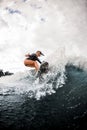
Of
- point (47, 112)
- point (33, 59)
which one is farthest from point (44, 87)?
point (47, 112)

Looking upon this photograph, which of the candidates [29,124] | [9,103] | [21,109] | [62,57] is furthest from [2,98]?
[62,57]

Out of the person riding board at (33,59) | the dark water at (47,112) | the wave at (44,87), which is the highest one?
the person riding board at (33,59)

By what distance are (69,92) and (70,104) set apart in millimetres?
3083

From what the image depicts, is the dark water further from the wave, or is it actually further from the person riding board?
the person riding board

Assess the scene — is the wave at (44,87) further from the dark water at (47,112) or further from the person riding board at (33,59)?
the person riding board at (33,59)

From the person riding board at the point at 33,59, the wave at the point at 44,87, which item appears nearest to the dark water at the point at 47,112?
the wave at the point at 44,87

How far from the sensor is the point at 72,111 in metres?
12.3

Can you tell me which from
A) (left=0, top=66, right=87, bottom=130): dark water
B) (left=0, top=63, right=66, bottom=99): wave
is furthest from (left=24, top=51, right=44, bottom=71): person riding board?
(left=0, top=66, right=87, bottom=130): dark water

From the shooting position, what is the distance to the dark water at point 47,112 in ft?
35.6

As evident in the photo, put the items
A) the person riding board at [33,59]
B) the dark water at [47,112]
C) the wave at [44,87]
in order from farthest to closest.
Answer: the person riding board at [33,59]
the wave at [44,87]
the dark water at [47,112]

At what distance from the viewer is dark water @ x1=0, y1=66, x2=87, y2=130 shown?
1085 centimetres

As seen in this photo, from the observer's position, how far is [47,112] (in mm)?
12539

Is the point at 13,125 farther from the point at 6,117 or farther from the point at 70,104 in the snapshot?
→ the point at 70,104

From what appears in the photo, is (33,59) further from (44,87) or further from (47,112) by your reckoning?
(47,112)
